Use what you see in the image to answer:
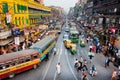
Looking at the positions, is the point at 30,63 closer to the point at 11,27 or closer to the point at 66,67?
the point at 66,67

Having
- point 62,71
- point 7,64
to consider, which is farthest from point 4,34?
point 62,71

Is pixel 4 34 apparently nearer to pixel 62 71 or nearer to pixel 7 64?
pixel 7 64

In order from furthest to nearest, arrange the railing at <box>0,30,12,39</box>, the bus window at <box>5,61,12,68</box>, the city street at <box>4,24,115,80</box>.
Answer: the railing at <box>0,30,12,39</box> < the city street at <box>4,24,115,80</box> < the bus window at <box>5,61,12,68</box>

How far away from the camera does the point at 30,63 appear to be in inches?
950

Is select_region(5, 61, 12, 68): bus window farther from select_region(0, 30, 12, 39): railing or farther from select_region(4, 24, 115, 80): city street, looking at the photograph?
select_region(0, 30, 12, 39): railing

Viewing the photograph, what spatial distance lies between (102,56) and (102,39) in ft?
33.3

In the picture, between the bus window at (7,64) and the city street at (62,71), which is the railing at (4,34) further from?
the bus window at (7,64)

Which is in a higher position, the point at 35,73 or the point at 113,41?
the point at 113,41

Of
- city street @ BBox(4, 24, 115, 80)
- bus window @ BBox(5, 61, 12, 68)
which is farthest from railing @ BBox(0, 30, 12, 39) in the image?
bus window @ BBox(5, 61, 12, 68)

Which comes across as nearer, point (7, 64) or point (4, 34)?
point (7, 64)

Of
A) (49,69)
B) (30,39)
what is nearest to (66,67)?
(49,69)

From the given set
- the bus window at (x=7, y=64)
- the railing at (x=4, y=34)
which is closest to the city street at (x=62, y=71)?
the bus window at (x=7, y=64)

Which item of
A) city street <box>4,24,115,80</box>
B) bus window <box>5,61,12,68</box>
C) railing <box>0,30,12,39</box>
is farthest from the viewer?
railing <box>0,30,12,39</box>

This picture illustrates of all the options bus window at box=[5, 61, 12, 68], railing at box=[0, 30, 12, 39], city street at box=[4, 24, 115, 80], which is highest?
railing at box=[0, 30, 12, 39]
